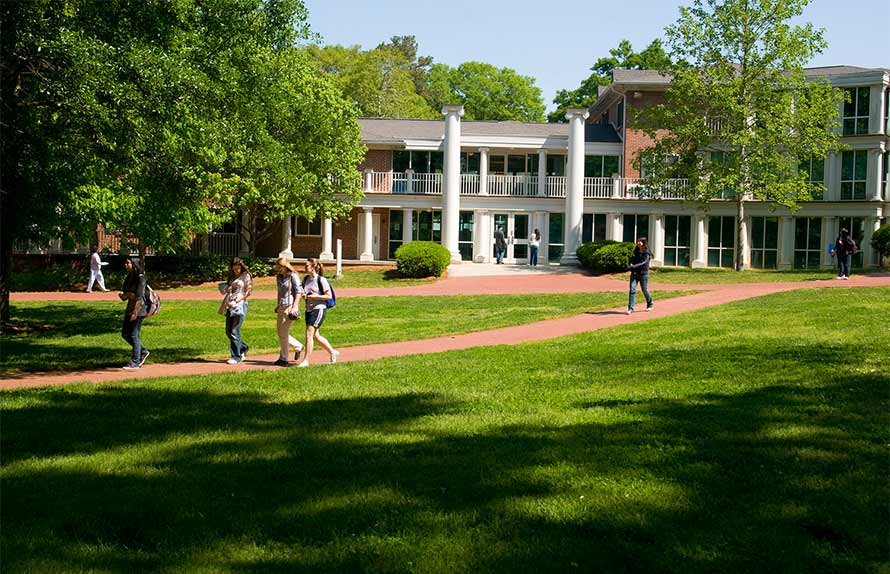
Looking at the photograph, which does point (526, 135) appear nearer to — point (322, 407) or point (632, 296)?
point (632, 296)

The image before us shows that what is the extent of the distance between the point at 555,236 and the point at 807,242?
11681 mm

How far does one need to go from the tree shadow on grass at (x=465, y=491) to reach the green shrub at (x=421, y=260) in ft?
84.3

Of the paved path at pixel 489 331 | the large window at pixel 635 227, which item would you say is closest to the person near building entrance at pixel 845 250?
the paved path at pixel 489 331

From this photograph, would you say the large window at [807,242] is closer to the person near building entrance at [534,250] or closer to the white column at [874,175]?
the white column at [874,175]

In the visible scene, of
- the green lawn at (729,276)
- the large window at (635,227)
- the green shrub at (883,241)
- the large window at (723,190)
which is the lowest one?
the green lawn at (729,276)

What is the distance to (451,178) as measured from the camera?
42781 millimetres

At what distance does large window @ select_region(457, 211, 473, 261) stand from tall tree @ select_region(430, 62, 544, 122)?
47484 millimetres

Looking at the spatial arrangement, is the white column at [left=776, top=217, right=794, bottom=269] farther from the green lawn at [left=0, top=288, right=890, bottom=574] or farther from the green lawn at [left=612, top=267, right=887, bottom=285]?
the green lawn at [left=0, top=288, right=890, bottom=574]

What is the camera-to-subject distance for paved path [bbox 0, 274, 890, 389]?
44.5 ft

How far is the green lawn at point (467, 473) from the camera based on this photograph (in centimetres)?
Answer: 524

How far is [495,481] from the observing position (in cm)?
650

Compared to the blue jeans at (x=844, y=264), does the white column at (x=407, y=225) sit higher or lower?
higher

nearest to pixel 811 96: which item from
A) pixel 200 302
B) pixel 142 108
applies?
pixel 200 302

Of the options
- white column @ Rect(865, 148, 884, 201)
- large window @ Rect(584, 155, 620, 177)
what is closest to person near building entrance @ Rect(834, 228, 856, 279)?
white column @ Rect(865, 148, 884, 201)
